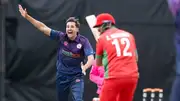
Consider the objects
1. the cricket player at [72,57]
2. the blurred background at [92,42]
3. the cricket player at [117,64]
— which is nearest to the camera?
the cricket player at [117,64]

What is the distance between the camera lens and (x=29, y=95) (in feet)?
31.1

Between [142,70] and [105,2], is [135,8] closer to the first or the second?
[105,2]

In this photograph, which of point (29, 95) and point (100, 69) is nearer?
point (100, 69)

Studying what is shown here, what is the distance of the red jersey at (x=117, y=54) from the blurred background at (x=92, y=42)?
345 cm

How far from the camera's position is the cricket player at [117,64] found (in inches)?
231

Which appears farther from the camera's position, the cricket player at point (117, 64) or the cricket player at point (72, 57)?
the cricket player at point (72, 57)

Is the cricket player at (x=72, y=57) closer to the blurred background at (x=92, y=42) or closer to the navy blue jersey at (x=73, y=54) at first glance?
the navy blue jersey at (x=73, y=54)

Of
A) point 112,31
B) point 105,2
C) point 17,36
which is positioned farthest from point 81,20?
point 112,31

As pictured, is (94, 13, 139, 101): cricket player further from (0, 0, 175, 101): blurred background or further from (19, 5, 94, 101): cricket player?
(0, 0, 175, 101): blurred background

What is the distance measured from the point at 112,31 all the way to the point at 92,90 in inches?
141

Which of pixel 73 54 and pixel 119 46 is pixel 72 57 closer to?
pixel 73 54

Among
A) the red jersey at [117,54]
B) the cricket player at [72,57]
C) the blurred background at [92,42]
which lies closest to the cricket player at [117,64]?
the red jersey at [117,54]

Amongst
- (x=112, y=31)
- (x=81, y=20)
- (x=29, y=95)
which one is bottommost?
(x=29, y=95)

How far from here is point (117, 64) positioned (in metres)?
5.88
